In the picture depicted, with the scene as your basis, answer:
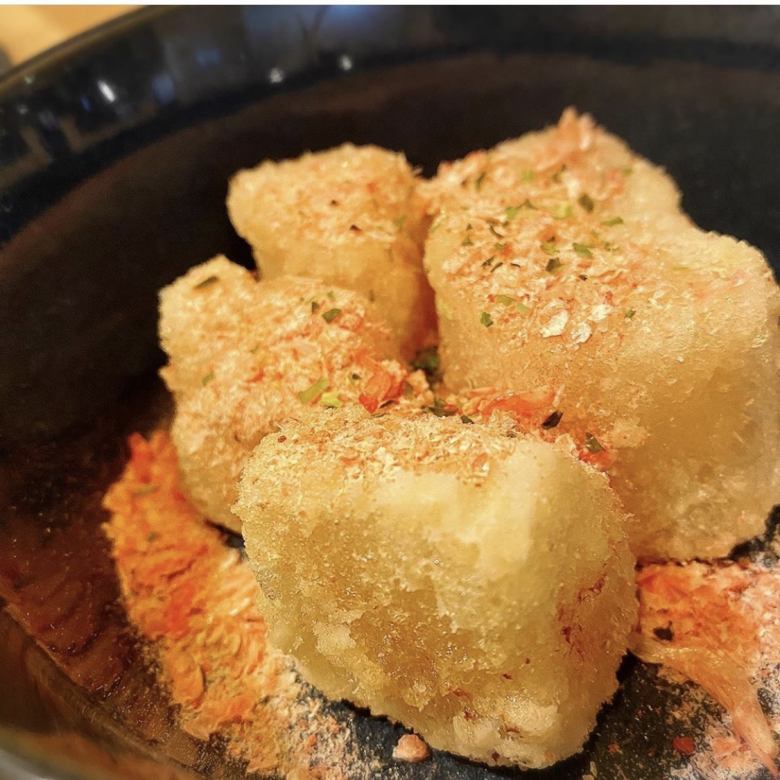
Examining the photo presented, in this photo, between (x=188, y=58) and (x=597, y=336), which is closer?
(x=597, y=336)

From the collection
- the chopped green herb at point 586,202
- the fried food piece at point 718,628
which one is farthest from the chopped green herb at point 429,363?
the fried food piece at point 718,628

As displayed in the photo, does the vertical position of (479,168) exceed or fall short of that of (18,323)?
it falls short

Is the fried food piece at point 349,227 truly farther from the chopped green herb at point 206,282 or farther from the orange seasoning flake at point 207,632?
the orange seasoning flake at point 207,632

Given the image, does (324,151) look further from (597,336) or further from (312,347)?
(597,336)

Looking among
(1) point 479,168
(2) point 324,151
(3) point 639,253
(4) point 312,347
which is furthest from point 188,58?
(3) point 639,253

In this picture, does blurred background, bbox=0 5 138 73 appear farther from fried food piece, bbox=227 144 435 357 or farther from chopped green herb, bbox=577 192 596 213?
chopped green herb, bbox=577 192 596 213
